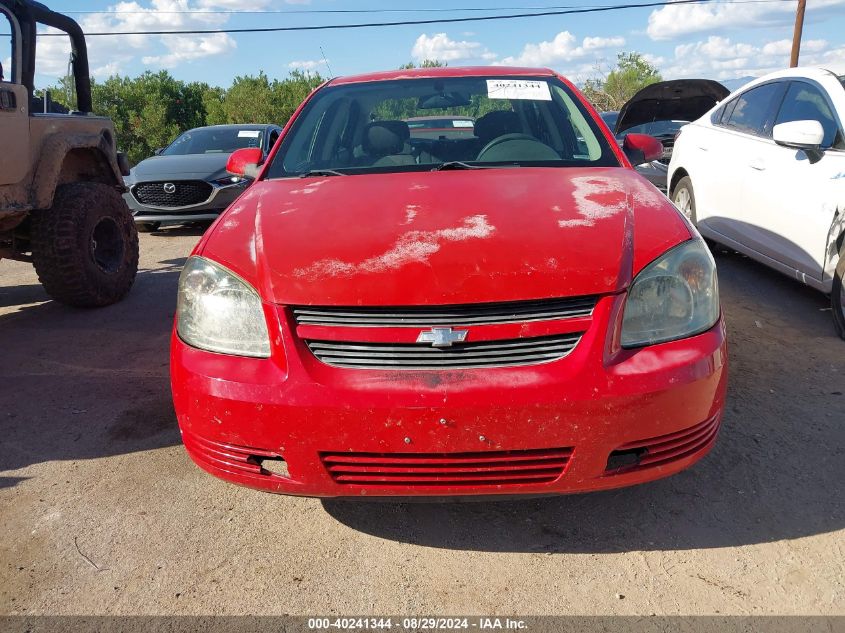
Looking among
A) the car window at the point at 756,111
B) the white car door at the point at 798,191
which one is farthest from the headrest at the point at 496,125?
the car window at the point at 756,111

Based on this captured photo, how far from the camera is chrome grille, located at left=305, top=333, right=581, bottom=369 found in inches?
78.6

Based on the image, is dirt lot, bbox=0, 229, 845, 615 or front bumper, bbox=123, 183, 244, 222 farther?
front bumper, bbox=123, 183, 244, 222

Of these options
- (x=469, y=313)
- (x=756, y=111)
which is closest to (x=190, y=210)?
(x=756, y=111)

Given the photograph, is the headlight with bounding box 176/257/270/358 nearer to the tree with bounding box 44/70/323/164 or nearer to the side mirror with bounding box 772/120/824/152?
the side mirror with bounding box 772/120/824/152

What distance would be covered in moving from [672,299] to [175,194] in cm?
752

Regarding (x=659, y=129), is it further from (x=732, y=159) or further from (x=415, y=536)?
(x=415, y=536)

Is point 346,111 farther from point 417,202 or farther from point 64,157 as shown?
point 64,157

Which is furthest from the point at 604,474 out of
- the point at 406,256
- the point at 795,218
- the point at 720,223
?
the point at 720,223

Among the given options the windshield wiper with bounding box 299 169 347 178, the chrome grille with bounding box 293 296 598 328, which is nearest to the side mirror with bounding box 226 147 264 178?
the windshield wiper with bounding box 299 169 347 178

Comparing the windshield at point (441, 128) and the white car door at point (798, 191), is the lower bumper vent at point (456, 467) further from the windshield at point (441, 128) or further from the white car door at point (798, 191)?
the white car door at point (798, 191)

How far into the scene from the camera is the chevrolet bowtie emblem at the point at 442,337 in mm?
1984

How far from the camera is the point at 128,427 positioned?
3.26m

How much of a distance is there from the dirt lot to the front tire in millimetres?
2902

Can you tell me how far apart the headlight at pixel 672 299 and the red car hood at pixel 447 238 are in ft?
0.18
